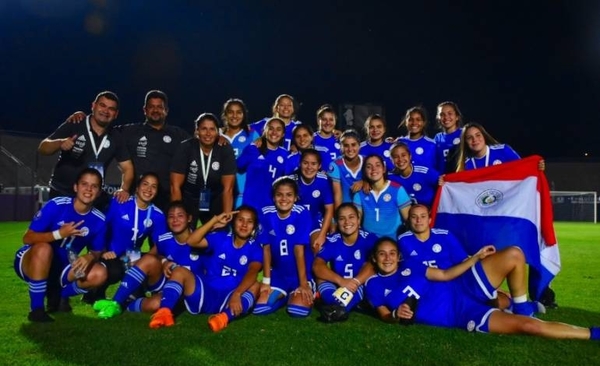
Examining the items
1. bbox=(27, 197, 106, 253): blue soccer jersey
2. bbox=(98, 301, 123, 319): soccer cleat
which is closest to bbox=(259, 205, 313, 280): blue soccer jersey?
bbox=(98, 301, 123, 319): soccer cleat

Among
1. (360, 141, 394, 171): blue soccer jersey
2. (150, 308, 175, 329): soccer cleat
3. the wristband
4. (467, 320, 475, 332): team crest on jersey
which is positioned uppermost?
(360, 141, 394, 171): blue soccer jersey

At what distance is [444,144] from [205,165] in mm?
2627

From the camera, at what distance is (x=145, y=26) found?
42.6 meters

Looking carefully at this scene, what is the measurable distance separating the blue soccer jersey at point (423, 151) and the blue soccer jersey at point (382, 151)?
0.23 m

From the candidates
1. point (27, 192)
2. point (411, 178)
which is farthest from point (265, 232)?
point (27, 192)

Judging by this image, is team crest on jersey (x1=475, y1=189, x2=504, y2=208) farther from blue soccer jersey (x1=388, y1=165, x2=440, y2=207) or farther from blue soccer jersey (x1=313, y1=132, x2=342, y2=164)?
blue soccer jersey (x1=313, y1=132, x2=342, y2=164)

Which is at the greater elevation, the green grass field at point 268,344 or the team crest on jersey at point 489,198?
the team crest on jersey at point 489,198

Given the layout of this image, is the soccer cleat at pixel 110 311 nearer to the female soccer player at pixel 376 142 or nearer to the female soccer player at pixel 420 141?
the female soccer player at pixel 376 142

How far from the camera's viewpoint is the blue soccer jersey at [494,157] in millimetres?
5191

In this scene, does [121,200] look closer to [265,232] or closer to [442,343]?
[265,232]

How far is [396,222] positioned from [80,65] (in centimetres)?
4477

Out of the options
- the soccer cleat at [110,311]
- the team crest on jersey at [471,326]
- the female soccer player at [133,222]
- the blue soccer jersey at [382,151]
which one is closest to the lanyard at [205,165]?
the female soccer player at [133,222]

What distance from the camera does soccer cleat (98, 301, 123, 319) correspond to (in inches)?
167

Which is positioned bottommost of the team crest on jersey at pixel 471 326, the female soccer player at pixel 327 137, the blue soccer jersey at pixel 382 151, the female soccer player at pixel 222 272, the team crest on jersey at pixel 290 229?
the team crest on jersey at pixel 471 326
